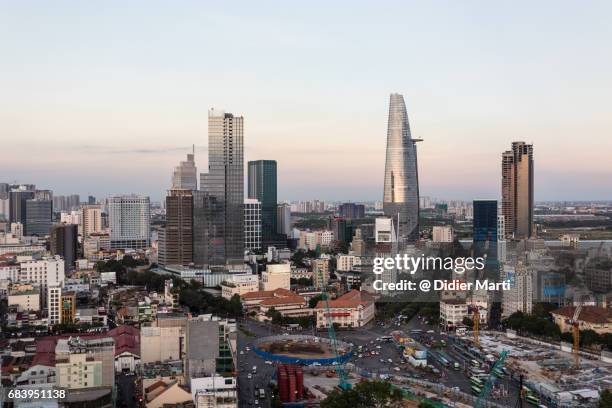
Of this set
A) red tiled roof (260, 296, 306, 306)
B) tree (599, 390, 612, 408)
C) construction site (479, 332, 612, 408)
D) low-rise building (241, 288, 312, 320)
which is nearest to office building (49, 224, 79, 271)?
low-rise building (241, 288, 312, 320)

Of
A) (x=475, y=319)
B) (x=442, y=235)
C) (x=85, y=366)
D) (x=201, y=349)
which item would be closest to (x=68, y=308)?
(x=85, y=366)

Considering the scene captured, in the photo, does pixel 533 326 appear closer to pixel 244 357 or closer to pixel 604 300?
pixel 604 300

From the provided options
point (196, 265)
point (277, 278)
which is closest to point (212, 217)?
point (196, 265)

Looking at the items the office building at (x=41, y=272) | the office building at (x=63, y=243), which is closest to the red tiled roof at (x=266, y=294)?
the office building at (x=41, y=272)

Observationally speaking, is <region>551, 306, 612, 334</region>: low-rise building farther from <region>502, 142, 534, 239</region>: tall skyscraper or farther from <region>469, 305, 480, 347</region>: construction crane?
<region>502, 142, 534, 239</region>: tall skyscraper

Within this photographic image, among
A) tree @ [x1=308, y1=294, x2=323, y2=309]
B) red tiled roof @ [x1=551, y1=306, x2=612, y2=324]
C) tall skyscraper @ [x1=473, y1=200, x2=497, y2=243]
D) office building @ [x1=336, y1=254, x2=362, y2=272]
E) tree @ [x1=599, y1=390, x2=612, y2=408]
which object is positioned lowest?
tree @ [x1=308, y1=294, x2=323, y2=309]

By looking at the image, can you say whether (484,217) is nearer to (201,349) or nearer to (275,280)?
(275,280)
